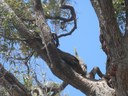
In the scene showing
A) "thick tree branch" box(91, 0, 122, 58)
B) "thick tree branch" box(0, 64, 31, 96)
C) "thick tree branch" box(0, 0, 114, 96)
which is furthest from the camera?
"thick tree branch" box(0, 64, 31, 96)

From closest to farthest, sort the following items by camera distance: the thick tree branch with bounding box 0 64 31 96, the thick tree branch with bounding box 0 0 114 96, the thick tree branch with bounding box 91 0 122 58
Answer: the thick tree branch with bounding box 91 0 122 58 < the thick tree branch with bounding box 0 0 114 96 < the thick tree branch with bounding box 0 64 31 96

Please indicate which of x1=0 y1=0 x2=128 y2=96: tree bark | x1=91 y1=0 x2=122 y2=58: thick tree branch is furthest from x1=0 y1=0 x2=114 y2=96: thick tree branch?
x1=91 y1=0 x2=122 y2=58: thick tree branch

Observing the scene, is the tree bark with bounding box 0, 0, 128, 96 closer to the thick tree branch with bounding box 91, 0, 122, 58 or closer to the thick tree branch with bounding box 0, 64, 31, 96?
the thick tree branch with bounding box 91, 0, 122, 58

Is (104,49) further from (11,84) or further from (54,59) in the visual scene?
(11,84)

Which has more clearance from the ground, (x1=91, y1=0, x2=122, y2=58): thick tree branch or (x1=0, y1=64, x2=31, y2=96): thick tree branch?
(x1=91, y1=0, x2=122, y2=58): thick tree branch

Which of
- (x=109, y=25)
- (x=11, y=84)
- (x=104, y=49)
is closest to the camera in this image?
→ (x=109, y=25)

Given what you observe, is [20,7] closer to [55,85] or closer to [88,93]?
[55,85]

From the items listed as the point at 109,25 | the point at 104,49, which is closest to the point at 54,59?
the point at 104,49

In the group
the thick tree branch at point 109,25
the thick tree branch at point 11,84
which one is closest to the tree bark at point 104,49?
the thick tree branch at point 109,25

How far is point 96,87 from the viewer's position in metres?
7.84

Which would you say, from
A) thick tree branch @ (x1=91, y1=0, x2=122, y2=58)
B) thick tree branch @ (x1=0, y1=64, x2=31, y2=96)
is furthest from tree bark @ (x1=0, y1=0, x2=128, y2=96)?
thick tree branch @ (x1=0, y1=64, x2=31, y2=96)

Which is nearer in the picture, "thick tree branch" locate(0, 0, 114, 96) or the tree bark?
the tree bark

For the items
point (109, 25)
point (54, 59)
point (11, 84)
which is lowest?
point (11, 84)

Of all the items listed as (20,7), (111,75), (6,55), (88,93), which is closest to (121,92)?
(111,75)
